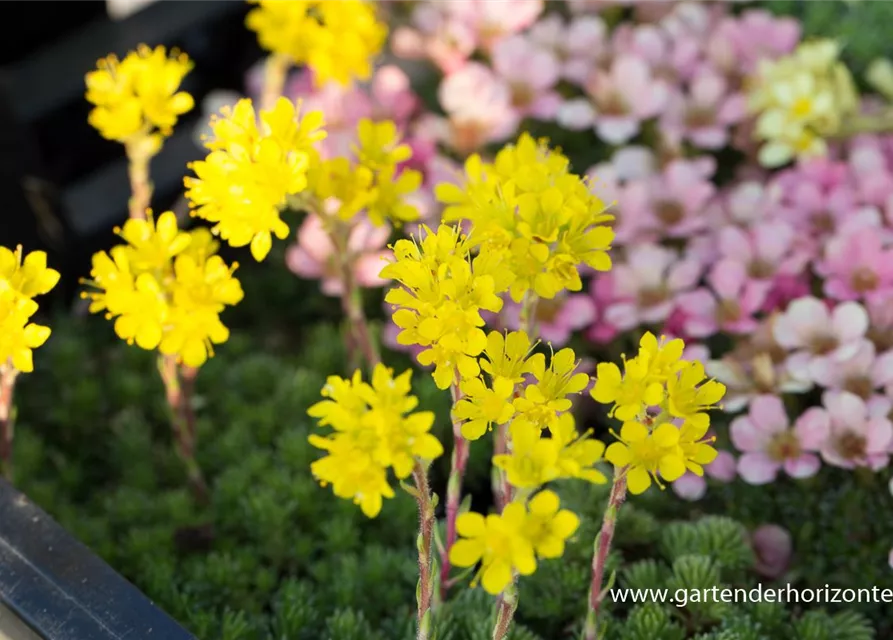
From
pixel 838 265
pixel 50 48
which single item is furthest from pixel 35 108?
pixel 838 265

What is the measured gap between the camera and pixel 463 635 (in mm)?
1081

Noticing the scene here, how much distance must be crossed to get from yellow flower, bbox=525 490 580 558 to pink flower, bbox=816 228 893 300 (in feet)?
2.35

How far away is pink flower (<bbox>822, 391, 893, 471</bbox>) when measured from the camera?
1176 millimetres

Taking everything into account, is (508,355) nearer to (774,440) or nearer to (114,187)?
(774,440)

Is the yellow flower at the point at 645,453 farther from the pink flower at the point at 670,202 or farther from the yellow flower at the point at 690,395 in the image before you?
the pink flower at the point at 670,202

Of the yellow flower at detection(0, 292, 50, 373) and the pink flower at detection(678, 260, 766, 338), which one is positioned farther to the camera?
the pink flower at detection(678, 260, 766, 338)

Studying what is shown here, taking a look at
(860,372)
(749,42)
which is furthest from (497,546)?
(749,42)

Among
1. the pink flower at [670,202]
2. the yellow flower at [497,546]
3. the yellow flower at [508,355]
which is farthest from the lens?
the pink flower at [670,202]

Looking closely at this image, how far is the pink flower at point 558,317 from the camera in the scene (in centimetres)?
138

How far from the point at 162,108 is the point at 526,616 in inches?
28.0

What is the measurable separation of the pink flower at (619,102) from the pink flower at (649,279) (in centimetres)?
23

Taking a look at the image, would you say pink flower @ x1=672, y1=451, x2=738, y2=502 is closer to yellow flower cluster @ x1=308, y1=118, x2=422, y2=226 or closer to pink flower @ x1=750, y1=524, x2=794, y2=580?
pink flower @ x1=750, y1=524, x2=794, y2=580

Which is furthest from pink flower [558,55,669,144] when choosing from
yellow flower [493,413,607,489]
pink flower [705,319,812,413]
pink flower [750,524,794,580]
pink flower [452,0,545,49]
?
yellow flower [493,413,607,489]

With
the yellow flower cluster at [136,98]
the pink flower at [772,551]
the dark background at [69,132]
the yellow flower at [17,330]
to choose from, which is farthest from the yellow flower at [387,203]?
the dark background at [69,132]
